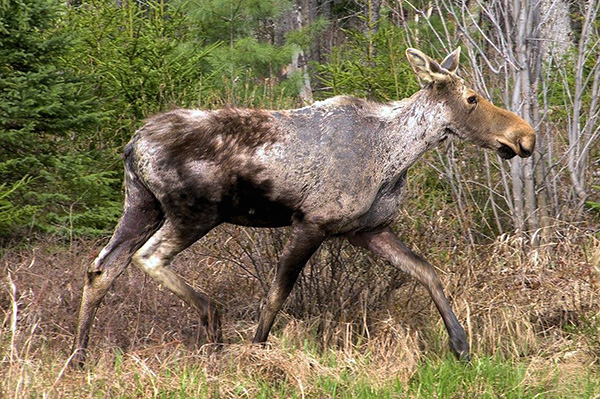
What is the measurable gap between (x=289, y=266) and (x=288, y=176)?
0.62 metres

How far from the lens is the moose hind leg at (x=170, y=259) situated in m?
6.56

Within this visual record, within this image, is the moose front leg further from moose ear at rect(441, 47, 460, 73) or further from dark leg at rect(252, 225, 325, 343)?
moose ear at rect(441, 47, 460, 73)

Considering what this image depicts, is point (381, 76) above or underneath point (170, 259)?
above

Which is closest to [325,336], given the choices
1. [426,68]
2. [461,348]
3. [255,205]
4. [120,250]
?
[461,348]

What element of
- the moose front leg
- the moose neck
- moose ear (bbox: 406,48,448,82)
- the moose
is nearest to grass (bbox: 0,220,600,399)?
the moose front leg

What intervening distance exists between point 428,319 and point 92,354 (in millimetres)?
2509

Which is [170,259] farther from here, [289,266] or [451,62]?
[451,62]

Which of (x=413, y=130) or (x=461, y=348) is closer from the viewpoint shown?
(x=461, y=348)

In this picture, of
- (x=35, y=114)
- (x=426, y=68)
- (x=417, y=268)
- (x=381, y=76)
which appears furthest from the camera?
(x=381, y=76)

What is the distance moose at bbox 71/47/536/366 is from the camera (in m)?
6.43

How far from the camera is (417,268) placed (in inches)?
263

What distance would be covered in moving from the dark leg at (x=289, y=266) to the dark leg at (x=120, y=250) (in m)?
0.96

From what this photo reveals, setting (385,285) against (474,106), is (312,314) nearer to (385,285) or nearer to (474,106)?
(385,285)

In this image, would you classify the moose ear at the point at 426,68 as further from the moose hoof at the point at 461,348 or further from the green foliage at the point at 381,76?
the green foliage at the point at 381,76
